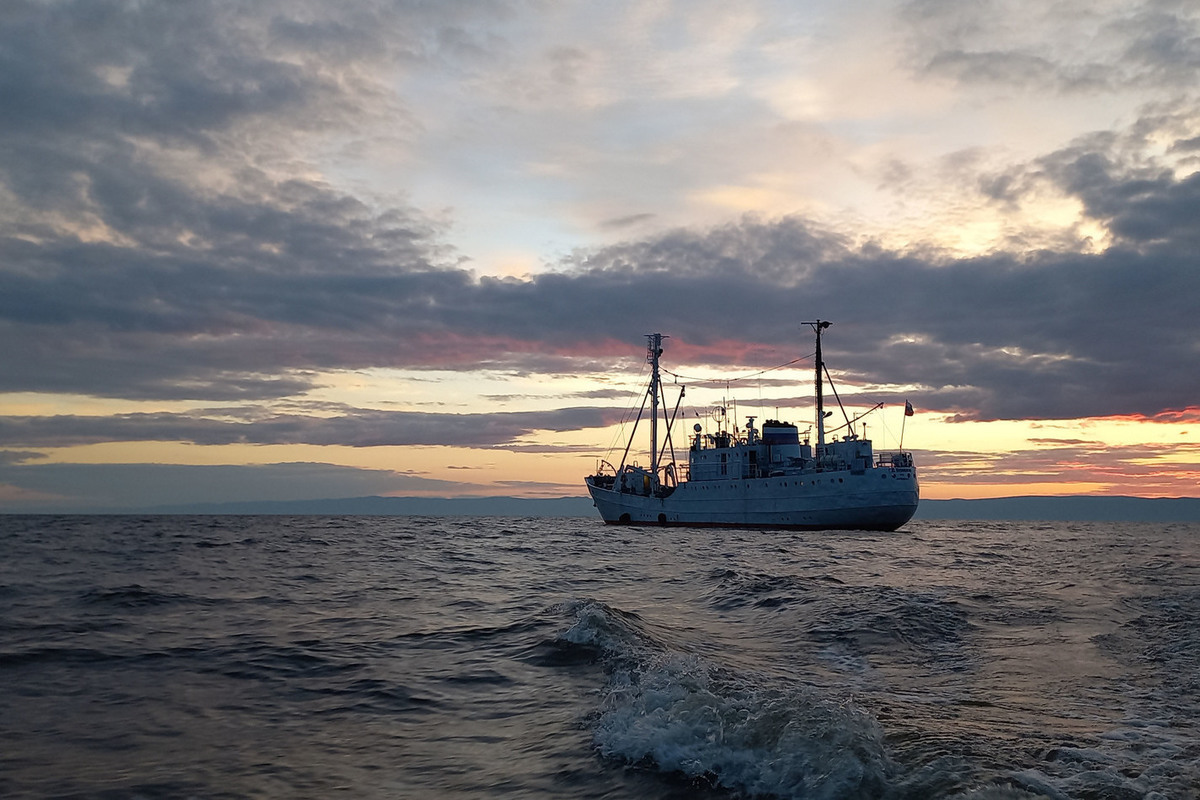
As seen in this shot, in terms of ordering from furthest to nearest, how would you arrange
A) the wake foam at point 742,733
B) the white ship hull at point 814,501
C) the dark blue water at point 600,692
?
the white ship hull at point 814,501 → the dark blue water at point 600,692 → the wake foam at point 742,733

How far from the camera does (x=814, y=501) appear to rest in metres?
66.6

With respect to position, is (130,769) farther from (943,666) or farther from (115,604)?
(115,604)

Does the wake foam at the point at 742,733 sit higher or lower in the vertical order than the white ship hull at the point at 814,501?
higher

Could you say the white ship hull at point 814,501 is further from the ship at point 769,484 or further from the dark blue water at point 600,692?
the dark blue water at point 600,692

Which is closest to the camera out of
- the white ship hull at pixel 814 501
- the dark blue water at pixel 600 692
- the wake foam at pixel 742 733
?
the wake foam at pixel 742 733

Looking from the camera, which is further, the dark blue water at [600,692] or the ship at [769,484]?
the ship at [769,484]

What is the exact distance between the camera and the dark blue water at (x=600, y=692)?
22.1 ft

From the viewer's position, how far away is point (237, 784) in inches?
264

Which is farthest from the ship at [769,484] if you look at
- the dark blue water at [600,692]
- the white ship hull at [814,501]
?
the dark blue water at [600,692]

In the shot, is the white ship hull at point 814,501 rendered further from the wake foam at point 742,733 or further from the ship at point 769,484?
the wake foam at point 742,733

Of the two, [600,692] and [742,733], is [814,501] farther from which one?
[742,733]

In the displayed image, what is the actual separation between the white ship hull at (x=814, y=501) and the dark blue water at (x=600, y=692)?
147ft

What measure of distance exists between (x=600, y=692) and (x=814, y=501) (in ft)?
197

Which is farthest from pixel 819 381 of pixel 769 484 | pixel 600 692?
pixel 600 692
